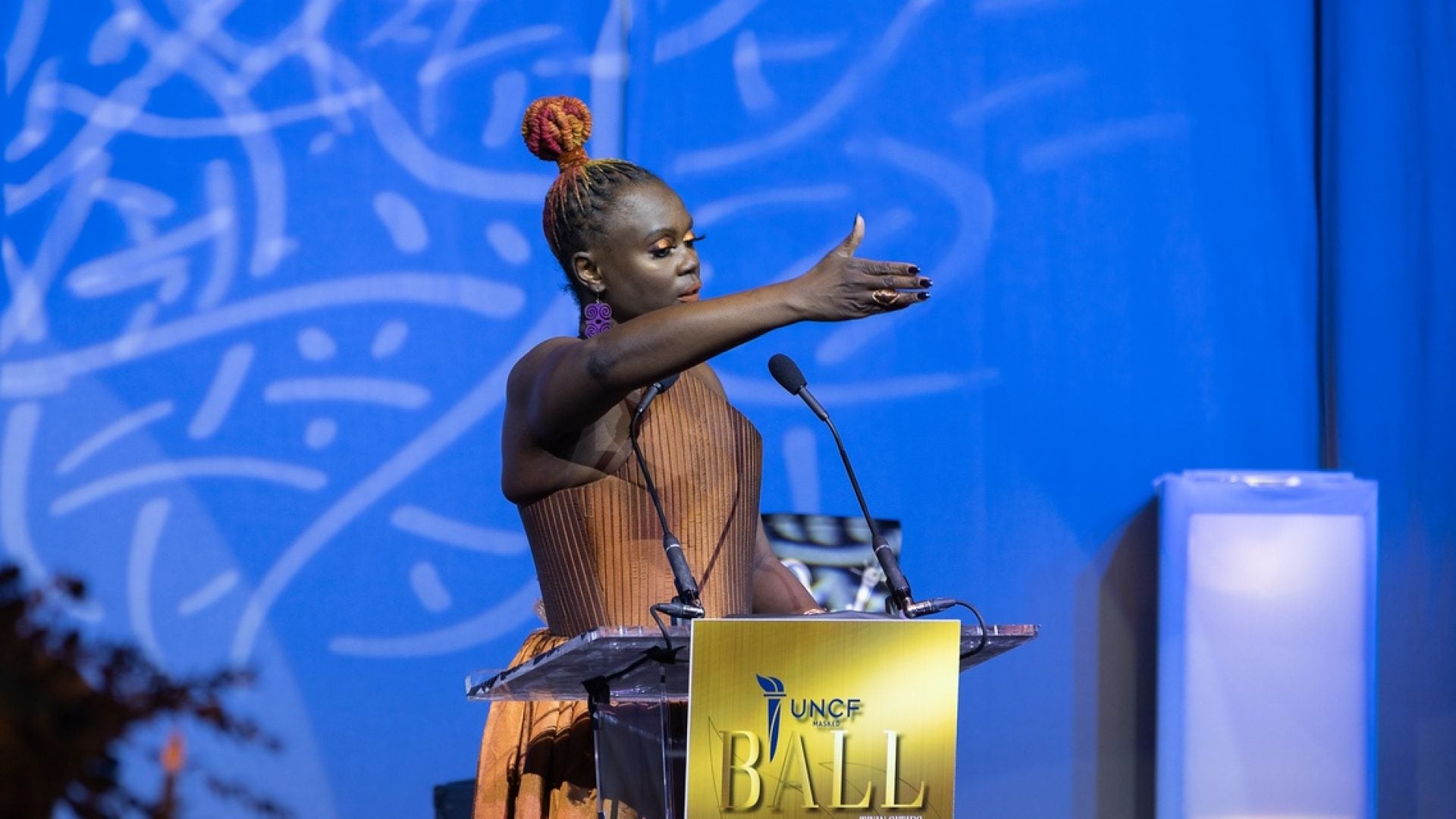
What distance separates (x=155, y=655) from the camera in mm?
4242

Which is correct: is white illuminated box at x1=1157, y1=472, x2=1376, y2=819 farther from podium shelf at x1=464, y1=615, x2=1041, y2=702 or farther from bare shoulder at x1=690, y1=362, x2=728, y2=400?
podium shelf at x1=464, y1=615, x2=1041, y2=702

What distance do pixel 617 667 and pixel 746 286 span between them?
103 inches

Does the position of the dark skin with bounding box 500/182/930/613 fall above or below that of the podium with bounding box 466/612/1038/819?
above

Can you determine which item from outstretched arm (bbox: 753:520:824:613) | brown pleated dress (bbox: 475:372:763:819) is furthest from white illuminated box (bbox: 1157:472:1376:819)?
brown pleated dress (bbox: 475:372:763:819)

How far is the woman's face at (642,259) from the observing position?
94.0 inches

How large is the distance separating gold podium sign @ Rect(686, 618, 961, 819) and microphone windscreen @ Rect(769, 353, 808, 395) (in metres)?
0.44

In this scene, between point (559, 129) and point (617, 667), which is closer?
point (617, 667)

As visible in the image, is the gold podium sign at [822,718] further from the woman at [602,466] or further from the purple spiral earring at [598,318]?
the purple spiral earring at [598,318]

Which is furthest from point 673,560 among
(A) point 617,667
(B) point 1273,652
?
(B) point 1273,652

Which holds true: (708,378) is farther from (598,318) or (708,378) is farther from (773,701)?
(773,701)

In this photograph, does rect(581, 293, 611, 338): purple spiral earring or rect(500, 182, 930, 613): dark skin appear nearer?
rect(500, 182, 930, 613): dark skin

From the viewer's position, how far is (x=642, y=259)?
239 cm

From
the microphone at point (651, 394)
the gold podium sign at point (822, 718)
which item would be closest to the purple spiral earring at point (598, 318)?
Result: the microphone at point (651, 394)

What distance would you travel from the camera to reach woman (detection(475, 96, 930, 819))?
222 cm
